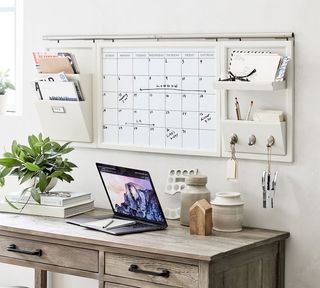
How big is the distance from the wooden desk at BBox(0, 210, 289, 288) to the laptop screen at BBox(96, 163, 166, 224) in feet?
0.34

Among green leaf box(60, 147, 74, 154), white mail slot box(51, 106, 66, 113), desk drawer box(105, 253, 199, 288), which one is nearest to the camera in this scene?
desk drawer box(105, 253, 199, 288)

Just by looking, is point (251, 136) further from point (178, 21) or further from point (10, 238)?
point (10, 238)

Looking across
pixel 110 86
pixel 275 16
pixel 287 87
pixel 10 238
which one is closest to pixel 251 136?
pixel 287 87

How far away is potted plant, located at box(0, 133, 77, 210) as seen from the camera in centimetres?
352

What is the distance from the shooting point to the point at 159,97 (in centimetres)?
352

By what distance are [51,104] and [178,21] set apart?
0.67m

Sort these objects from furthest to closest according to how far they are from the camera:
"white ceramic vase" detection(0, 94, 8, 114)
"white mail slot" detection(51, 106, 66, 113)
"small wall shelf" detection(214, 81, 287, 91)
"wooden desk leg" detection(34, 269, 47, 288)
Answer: "white ceramic vase" detection(0, 94, 8, 114)
"wooden desk leg" detection(34, 269, 47, 288)
"white mail slot" detection(51, 106, 66, 113)
"small wall shelf" detection(214, 81, 287, 91)

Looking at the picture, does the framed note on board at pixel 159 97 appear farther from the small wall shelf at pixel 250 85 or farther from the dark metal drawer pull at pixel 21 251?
the dark metal drawer pull at pixel 21 251

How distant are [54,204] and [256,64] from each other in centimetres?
98

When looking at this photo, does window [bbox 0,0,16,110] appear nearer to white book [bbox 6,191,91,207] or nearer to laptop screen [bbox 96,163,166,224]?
white book [bbox 6,191,91,207]

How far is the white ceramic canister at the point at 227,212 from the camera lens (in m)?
3.21

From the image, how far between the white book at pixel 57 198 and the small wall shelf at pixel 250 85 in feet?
2.54

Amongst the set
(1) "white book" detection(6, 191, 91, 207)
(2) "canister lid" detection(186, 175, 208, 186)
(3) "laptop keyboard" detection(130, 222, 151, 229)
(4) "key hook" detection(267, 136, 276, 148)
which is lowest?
(3) "laptop keyboard" detection(130, 222, 151, 229)

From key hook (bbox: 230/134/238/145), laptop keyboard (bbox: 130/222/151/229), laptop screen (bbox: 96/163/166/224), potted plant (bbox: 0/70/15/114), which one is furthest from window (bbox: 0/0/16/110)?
key hook (bbox: 230/134/238/145)
